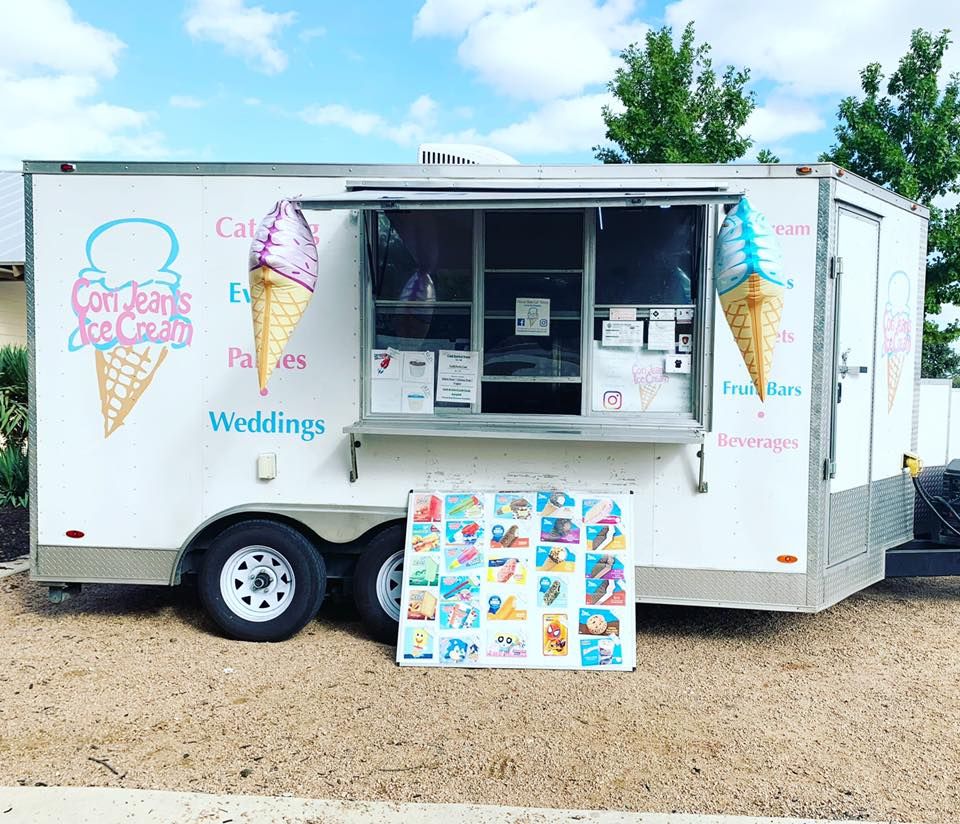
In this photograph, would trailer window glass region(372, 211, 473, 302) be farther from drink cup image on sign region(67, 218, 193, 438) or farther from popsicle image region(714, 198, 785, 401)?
popsicle image region(714, 198, 785, 401)

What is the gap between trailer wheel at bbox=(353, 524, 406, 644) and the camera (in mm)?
4938

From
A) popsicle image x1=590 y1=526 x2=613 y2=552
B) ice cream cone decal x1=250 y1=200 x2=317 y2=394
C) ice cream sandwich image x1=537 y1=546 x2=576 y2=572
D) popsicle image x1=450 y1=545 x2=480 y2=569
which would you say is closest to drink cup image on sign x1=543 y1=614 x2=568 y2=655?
ice cream sandwich image x1=537 y1=546 x2=576 y2=572

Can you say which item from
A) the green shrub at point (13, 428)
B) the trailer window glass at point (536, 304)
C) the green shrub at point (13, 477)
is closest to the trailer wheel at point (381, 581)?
the trailer window glass at point (536, 304)

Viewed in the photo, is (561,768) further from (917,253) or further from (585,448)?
(917,253)

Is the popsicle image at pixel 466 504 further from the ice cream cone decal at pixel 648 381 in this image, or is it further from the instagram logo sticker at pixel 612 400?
the ice cream cone decal at pixel 648 381

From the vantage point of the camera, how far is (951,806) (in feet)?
10.5

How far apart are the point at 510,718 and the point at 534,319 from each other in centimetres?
226

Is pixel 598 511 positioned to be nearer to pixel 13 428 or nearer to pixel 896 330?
pixel 896 330

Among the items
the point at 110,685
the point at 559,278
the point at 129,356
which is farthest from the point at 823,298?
the point at 110,685

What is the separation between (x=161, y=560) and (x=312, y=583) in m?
0.96

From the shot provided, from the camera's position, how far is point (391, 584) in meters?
4.98

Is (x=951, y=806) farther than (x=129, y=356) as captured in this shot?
No

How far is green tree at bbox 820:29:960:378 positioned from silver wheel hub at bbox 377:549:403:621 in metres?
10.0

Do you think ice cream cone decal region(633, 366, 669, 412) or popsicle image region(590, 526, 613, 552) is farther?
ice cream cone decal region(633, 366, 669, 412)
